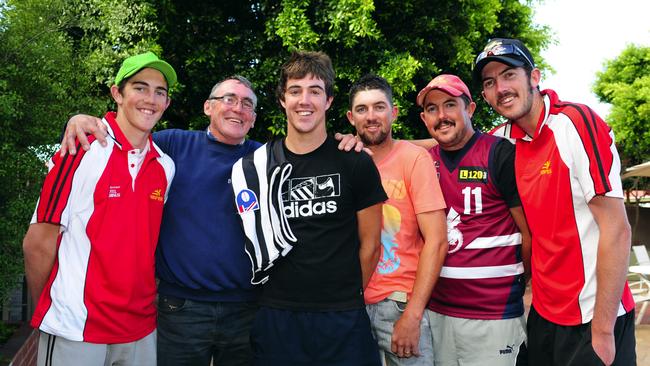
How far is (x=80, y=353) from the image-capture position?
279 cm

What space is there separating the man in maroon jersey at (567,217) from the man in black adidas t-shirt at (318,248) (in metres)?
0.90

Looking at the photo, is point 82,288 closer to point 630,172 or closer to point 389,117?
point 389,117

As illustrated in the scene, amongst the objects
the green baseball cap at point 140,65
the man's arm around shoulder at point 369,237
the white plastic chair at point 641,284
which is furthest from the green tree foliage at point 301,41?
the man's arm around shoulder at point 369,237

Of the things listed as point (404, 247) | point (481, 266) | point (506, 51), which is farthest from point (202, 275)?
point (506, 51)

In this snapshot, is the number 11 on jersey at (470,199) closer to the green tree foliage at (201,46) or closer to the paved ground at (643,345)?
the paved ground at (643,345)

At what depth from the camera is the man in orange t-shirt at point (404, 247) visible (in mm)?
2992

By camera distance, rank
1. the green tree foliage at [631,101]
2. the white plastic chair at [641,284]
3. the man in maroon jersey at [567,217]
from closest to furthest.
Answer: the man in maroon jersey at [567,217] < the white plastic chair at [641,284] < the green tree foliage at [631,101]

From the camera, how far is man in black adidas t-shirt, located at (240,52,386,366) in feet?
9.27

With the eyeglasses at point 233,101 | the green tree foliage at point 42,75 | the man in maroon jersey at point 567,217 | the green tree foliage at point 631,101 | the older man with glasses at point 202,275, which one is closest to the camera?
the man in maroon jersey at point 567,217

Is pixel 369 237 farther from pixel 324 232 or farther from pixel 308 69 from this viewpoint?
pixel 308 69

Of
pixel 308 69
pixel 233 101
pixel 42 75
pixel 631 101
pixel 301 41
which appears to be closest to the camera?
pixel 308 69

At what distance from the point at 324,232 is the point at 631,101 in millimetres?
29453

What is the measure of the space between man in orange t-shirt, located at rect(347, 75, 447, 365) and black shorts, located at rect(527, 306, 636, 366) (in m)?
0.62

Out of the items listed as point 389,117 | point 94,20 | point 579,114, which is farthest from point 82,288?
point 94,20
